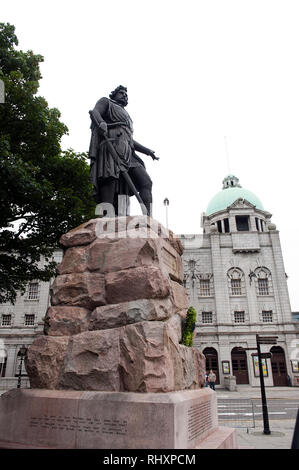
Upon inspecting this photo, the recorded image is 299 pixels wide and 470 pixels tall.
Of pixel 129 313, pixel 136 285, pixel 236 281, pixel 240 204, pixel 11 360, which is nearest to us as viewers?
pixel 129 313

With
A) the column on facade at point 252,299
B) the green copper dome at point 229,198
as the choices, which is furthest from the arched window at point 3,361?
the green copper dome at point 229,198

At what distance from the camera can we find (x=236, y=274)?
121 ft

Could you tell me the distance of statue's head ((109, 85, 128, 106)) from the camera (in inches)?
255

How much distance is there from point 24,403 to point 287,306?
3548cm

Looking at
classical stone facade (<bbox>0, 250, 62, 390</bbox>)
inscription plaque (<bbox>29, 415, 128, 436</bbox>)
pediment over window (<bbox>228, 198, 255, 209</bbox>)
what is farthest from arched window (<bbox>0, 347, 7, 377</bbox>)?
inscription plaque (<bbox>29, 415, 128, 436</bbox>)

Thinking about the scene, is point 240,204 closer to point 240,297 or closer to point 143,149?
point 240,297

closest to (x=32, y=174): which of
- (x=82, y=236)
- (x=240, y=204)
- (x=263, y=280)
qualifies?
(x=82, y=236)

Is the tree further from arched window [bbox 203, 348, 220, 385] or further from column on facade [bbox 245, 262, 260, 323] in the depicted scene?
column on facade [bbox 245, 262, 260, 323]

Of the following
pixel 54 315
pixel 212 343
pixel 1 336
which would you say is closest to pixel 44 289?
pixel 1 336

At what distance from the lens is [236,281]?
36.9m

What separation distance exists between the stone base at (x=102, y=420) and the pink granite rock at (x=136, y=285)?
1.13 m

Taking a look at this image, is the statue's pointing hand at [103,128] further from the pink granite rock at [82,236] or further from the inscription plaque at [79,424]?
the inscription plaque at [79,424]

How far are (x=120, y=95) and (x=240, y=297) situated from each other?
32763 millimetres
